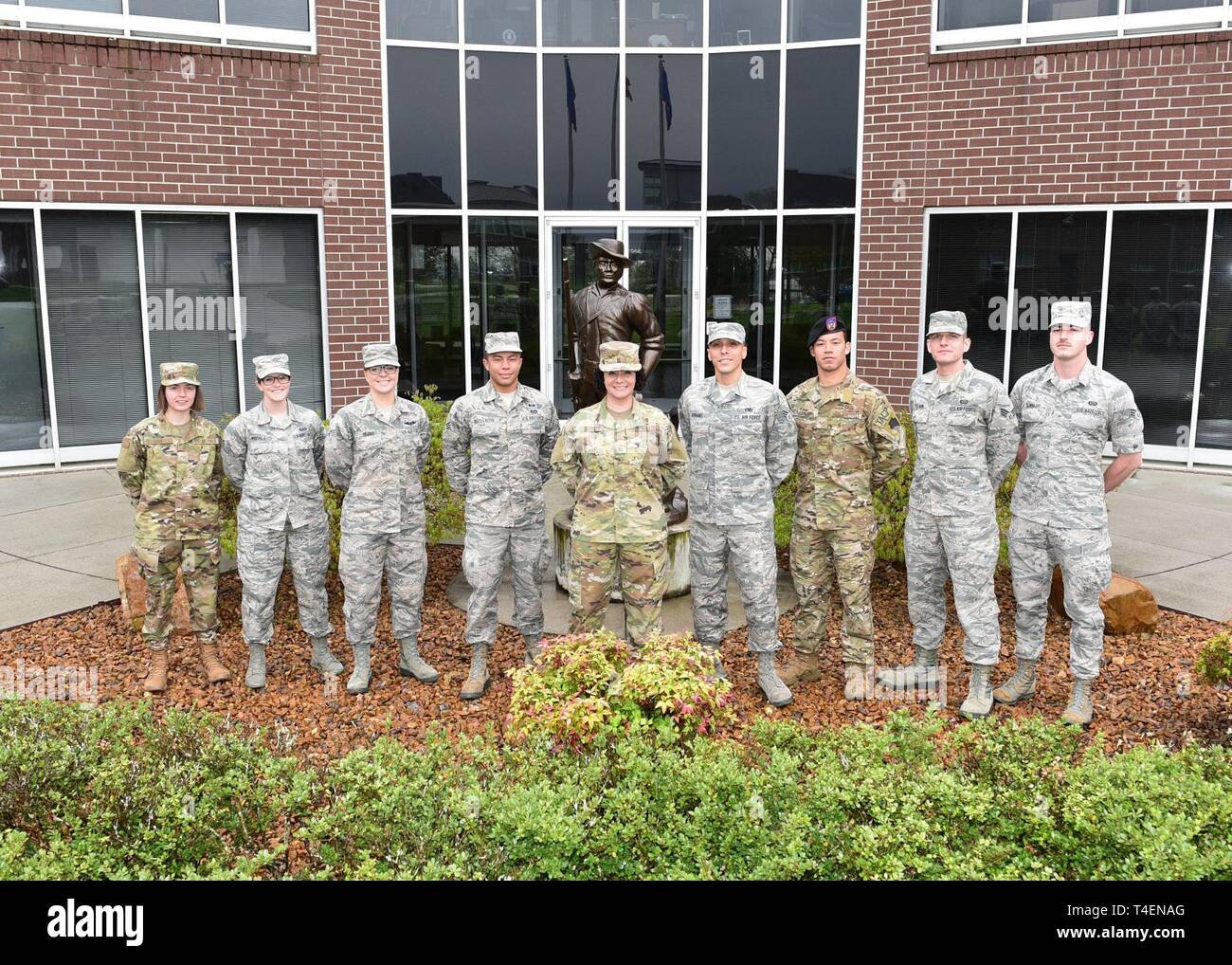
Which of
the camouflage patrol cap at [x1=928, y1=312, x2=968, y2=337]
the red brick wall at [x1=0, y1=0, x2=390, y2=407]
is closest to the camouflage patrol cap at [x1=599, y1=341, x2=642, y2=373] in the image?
the camouflage patrol cap at [x1=928, y1=312, x2=968, y2=337]

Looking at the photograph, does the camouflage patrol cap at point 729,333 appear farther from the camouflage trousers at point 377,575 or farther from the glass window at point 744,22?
the glass window at point 744,22

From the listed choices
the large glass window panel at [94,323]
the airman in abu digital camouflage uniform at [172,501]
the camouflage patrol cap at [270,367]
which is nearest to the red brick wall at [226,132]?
the large glass window panel at [94,323]

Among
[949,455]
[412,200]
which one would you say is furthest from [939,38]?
[949,455]

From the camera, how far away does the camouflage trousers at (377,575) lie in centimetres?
558

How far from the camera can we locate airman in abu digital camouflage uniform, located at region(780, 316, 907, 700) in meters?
5.42

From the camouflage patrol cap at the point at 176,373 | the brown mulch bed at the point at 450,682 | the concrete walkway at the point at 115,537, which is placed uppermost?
the camouflage patrol cap at the point at 176,373

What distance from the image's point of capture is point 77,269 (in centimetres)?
1097

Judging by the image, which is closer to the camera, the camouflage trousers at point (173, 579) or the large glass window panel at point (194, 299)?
the camouflage trousers at point (173, 579)

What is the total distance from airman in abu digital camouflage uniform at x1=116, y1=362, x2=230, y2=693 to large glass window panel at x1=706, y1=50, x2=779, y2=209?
8.10 meters

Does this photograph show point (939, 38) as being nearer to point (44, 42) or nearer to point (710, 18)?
point (710, 18)

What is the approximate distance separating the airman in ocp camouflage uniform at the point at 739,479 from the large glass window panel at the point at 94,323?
816 centimetres

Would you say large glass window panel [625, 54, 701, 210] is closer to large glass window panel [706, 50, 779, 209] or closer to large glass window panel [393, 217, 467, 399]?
large glass window panel [706, 50, 779, 209]

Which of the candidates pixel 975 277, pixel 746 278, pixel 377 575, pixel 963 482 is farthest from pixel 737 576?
pixel 746 278

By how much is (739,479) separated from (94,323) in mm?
8680
